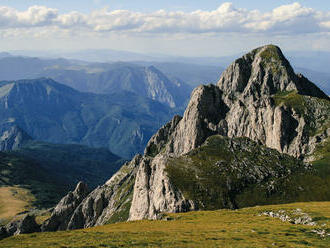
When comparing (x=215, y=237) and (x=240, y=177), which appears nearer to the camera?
(x=215, y=237)

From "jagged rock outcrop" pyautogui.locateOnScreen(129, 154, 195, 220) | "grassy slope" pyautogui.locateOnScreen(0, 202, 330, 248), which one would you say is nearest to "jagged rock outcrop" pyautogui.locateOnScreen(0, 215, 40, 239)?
"jagged rock outcrop" pyautogui.locateOnScreen(129, 154, 195, 220)

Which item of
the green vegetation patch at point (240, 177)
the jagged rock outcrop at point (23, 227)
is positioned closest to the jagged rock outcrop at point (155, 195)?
the green vegetation patch at point (240, 177)

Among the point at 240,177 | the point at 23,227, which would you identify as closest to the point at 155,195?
the point at 240,177

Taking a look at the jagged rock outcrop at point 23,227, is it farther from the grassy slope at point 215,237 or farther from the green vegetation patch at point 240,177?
the grassy slope at point 215,237

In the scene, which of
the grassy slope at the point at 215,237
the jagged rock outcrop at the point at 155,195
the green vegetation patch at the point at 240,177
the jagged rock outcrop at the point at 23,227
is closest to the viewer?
the grassy slope at the point at 215,237

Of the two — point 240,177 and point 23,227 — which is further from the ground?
point 240,177

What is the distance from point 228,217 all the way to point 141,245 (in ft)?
120

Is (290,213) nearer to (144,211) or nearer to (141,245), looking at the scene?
(141,245)

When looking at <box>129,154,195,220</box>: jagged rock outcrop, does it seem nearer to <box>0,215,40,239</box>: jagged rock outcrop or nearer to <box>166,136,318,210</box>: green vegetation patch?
<box>166,136,318,210</box>: green vegetation patch

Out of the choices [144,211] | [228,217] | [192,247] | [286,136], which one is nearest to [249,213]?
[228,217]

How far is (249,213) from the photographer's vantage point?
298ft

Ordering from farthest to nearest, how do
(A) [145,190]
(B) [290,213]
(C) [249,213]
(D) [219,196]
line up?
1. (A) [145,190]
2. (D) [219,196]
3. (C) [249,213]
4. (B) [290,213]

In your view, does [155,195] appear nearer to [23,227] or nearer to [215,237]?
[215,237]

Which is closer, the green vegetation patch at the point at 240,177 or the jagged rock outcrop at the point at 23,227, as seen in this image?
→ the green vegetation patch at the point at 240,177
